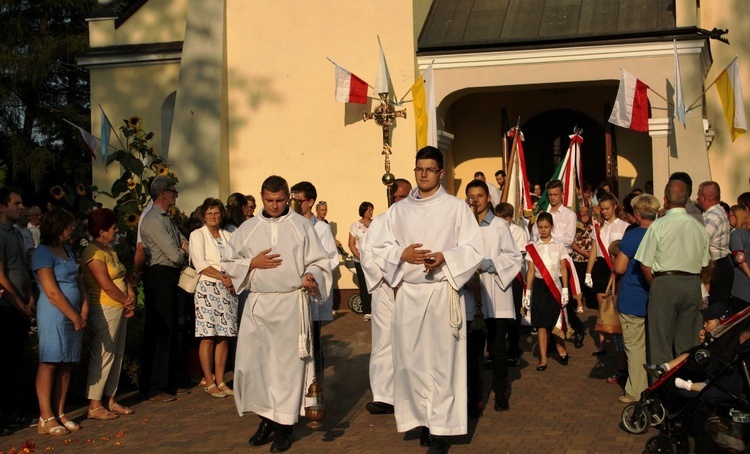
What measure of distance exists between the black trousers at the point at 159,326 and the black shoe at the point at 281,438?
8.41 feet

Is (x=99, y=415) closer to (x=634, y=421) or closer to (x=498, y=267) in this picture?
(x=498, y=267)

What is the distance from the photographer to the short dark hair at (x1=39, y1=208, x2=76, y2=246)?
898 cm

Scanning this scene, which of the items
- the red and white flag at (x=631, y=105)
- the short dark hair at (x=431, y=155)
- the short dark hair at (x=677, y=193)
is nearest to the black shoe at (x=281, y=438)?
the short dark hair at (x=431, y=155)

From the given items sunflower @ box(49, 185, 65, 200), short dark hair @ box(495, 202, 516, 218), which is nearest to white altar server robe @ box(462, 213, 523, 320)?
short dark hair @ box(495, 202, 516, 218)

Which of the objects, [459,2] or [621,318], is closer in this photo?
[621,318]

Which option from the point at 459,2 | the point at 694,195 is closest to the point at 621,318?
the point at 694,195

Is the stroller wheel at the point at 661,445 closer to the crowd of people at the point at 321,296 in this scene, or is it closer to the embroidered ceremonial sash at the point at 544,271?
the crowd of people at the point at 321,296

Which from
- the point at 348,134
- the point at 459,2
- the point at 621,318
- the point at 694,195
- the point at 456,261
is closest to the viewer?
the point at 456,261

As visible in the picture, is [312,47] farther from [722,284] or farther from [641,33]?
[722,284]

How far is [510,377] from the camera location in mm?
11188

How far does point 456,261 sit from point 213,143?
420 inches

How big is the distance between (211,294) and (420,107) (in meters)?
7.31

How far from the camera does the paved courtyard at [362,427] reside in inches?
322

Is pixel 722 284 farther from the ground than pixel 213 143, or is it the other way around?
pixel 213 143
